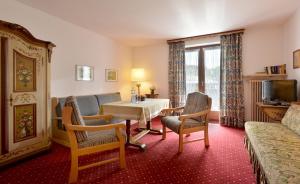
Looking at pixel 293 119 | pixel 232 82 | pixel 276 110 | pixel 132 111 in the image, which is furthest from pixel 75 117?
pixel 232 82

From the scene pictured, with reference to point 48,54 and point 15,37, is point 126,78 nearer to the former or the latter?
point 48,54

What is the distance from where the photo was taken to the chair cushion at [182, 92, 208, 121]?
3053 millimetres

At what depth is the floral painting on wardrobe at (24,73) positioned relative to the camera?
229 cm

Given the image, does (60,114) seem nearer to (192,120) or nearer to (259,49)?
(192,120)

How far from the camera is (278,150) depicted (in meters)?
1.59

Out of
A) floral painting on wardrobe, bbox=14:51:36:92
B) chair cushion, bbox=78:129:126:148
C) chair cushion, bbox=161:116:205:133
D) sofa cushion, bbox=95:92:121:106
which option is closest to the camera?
chair cushion, bbox=78:129:126:148

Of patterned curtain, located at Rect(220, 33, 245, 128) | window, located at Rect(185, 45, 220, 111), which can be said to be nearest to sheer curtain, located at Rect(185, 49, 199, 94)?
window, located at Rect(185, 45, 220, 111)

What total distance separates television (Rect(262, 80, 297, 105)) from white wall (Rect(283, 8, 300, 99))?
1.08 ft

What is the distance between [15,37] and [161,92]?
394 cm

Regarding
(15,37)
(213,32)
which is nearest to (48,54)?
(15,37)

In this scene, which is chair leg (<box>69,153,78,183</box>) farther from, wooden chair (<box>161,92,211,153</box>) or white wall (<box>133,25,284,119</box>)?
white wall (<box>133,25,284,119</box>)

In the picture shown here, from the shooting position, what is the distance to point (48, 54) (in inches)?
107

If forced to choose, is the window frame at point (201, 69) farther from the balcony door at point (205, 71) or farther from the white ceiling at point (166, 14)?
the white ceiling at point (166, 14)

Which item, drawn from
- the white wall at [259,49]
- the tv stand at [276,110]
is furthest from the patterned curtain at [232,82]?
the tv stand at [276,110]
